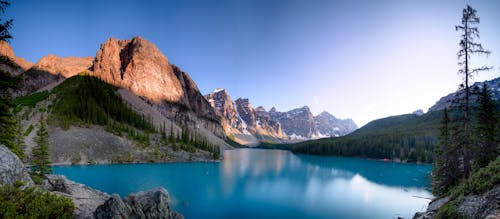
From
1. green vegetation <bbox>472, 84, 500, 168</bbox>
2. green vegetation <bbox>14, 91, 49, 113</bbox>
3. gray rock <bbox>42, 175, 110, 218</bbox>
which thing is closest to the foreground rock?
gray rock <bbox>42, 175, 110, 218</bbox>

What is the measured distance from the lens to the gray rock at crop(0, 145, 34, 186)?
43.8 feet

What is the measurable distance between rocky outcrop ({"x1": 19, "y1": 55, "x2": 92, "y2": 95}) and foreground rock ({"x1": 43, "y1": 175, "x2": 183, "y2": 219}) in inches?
7079

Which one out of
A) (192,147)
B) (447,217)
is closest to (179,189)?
(447,217)

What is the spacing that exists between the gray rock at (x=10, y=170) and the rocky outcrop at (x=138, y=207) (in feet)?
16.7

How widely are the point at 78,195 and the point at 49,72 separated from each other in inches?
8233

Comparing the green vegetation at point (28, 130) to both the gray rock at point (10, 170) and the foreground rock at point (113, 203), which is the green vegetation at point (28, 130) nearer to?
the foreground rock at point (113, 203)

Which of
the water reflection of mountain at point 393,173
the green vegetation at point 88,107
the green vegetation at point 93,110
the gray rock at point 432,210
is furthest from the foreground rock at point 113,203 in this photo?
the green vegetation at point 88,107

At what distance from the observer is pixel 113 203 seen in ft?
56.7

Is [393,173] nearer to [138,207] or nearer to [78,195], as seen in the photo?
[138,207]

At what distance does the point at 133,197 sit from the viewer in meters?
21.0

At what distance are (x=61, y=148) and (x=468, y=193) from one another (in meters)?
100

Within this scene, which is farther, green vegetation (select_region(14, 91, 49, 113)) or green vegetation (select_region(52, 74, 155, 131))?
green vegetation (select_region(14, 91, 49, 113))

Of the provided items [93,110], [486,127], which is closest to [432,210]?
[486,127]

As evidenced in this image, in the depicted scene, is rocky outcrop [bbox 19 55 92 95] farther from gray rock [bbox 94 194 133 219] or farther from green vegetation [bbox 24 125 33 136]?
gray rock [bbox 94 194 133 219]
